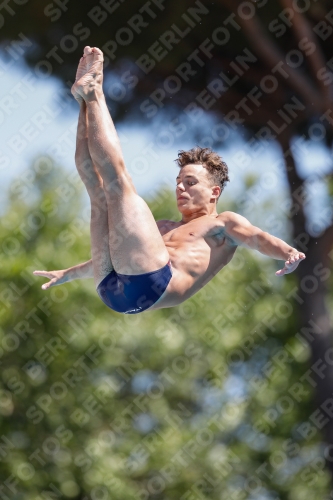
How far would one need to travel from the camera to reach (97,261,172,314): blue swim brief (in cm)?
366

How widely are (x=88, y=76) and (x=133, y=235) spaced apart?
753 mm

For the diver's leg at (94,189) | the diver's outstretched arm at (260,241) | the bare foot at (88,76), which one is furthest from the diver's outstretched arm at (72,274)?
the bare foot at (88,76)

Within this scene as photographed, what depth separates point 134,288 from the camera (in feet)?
12.1

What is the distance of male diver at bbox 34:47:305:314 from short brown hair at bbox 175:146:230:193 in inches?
5.7

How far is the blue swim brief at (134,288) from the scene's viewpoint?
144 inches

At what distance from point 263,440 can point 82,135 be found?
6640mm

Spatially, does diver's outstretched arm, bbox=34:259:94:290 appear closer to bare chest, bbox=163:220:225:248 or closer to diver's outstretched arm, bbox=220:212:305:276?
bare chest, bbox=163:220:225:248

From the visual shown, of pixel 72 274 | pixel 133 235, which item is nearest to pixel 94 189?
pixel 133 235

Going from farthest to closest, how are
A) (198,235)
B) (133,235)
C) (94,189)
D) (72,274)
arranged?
(72,274) < (198,235) < (94,189) < (133,235)

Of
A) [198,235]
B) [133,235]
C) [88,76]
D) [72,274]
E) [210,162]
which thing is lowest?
[72,274]

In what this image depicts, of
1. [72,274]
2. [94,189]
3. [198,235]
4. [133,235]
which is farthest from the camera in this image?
[72,274]

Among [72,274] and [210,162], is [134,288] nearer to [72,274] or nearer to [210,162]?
[72,274]

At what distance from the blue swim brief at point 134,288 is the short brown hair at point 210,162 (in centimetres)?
71

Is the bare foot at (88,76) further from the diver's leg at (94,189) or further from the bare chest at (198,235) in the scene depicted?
the bare chest at (198,235)
